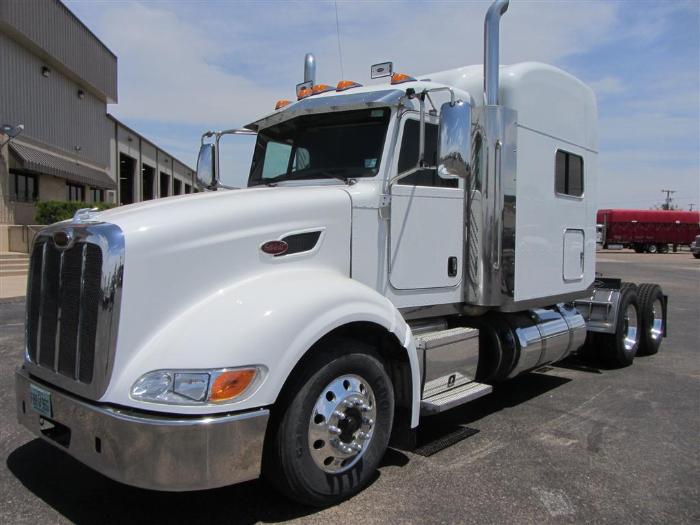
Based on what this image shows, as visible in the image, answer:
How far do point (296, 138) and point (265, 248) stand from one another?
1642mm

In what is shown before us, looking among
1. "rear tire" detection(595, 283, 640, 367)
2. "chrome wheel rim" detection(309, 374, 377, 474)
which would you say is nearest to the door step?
"chrome wheel rim" detection(309, 374, 377, 474)

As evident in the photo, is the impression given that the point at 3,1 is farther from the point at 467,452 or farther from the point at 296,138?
the point at 467,452

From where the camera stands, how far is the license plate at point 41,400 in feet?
10.8

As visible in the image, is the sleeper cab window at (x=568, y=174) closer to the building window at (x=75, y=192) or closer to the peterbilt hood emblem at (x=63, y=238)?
the peterbilt hood emblem at (x=63, y=238)

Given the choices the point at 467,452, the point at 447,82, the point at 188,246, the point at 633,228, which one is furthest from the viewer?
the point at 633,228

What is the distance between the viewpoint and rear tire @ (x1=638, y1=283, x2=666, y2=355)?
8.09 meters

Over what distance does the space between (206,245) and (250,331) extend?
61cm

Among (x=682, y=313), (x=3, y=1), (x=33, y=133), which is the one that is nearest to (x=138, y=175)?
(x=33, y=133)

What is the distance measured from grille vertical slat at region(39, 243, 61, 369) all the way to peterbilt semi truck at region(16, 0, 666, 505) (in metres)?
0.02

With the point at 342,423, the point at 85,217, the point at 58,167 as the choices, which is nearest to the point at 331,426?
the point at 342,423

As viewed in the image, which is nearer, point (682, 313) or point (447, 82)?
point (447, 82)

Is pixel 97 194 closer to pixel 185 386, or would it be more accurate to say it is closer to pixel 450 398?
pixel 450 398

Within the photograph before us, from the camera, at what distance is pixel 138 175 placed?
43094 mm

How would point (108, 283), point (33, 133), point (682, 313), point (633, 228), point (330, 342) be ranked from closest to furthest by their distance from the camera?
point (108, 283), point (330, 342), point (682, 313), point (33, 133), point (633, 228)
